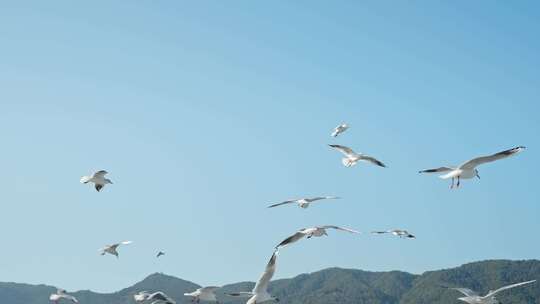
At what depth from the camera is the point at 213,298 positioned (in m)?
42.3

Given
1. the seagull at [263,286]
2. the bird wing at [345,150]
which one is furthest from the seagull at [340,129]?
the seagull at [263,286]

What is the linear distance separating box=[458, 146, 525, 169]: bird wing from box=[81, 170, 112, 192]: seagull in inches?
890

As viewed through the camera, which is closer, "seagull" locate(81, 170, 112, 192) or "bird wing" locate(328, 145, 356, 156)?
"bird wing" locate(328, 145, 356, 156)

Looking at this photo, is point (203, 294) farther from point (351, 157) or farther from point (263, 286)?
point (263, 286)

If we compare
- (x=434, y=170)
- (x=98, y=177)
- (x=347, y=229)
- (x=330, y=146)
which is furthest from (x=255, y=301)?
(x=98, y=177)

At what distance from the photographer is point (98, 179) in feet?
153

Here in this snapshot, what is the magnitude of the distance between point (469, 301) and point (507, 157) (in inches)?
394

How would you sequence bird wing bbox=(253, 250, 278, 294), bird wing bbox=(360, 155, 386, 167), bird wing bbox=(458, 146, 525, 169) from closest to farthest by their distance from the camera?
bird wing bbox=(253, 250, 278, 294) < bird wing bbox=(458, 146, 525, 169) < bird wing bbox=(360, 155, 386, 167)

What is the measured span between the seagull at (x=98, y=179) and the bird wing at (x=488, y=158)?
2260 cm

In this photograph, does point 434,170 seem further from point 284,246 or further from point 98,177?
point 98,177

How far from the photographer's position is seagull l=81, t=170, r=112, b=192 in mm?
46031

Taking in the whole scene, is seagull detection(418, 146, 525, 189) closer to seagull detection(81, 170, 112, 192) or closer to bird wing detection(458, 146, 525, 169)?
bird wing detection(458, 146, 525, 169)

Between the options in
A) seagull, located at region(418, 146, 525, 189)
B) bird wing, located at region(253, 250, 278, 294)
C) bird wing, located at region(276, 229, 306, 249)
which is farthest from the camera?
seagull, located at region(418, 146, 525, 189)

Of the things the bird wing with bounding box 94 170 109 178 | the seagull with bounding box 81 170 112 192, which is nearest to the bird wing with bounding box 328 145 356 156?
the bird wing with bounding box 94 170 109 178
